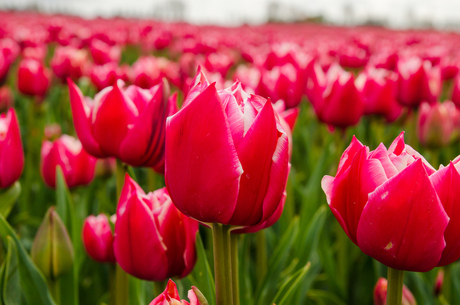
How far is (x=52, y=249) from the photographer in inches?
35.1

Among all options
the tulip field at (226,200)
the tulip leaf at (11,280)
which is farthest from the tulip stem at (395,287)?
the tulip leaf at (11,280)

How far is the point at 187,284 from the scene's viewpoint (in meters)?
0.95

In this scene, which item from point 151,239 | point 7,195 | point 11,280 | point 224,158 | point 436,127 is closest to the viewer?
point 224,158

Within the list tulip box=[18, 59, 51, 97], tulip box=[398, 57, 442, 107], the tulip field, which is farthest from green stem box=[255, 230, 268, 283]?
tulip box=[18, 59, 51, 97]

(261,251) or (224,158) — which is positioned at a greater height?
(224,158)

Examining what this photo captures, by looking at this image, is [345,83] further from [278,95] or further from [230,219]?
[230,219]

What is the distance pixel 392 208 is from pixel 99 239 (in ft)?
2.19

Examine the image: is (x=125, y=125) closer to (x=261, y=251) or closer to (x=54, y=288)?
(x=54, y=288)

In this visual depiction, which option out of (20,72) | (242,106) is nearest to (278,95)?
(242,106)

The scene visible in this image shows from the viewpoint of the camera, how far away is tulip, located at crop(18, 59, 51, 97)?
2.26 m

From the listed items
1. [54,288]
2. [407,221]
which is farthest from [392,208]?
[54,288]

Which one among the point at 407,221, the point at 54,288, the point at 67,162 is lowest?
the point at 54,288

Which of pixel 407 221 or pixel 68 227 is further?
pixel 68 227

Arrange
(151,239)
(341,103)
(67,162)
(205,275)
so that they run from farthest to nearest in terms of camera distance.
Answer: (341,103), (67,162), (205,275), (151,239)
